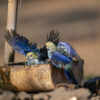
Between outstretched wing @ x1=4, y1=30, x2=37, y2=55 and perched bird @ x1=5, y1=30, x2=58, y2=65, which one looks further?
outstretched wing @ x1=4, y1=30, x2=37, y2=55

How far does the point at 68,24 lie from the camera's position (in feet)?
20.1

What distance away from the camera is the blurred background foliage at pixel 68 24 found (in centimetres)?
607

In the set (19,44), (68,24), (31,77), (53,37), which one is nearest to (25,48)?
(19,44)

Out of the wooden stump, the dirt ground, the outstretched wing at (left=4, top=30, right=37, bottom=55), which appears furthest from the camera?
the dirt ground

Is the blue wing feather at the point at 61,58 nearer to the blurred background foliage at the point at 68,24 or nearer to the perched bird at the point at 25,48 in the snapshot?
the perched bird at the point at 25,48

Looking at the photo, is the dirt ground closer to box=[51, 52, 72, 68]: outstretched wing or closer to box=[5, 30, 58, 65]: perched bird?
box=[5, 30, 58, 65]: perched bird

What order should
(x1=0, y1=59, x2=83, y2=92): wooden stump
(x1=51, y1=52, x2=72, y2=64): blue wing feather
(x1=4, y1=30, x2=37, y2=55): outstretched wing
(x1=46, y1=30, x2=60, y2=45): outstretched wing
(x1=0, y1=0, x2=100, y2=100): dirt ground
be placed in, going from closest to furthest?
(x1=0, y1=59, x2=83, y2=92): wooden stump
(x1=51, y1=52, x2=72, y2=64): blue wing feather
(x1=4, y1=30, x2=37, y2=55): outstretched wing
(x1=46, y1=30, x2=60, y2=45): outstretched wing
(x1=0, y1=0, x2=100, y2=100): dirt ground

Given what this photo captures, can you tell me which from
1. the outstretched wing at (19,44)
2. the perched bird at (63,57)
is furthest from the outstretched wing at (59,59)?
the outstretched wing at (19,44)

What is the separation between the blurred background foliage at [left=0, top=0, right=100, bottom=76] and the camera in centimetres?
607

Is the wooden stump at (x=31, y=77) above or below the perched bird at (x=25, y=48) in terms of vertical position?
below

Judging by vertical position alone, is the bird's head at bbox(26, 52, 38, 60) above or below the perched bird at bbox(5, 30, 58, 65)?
below

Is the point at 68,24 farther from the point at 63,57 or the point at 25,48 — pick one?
the point at 63,57

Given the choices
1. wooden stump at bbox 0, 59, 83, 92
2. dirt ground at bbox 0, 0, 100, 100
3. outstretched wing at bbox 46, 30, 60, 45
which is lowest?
wooden stump at bbox 0, 59, 83, 92

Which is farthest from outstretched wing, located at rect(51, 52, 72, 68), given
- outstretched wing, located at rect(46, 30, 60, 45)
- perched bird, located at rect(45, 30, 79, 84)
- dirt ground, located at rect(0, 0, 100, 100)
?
dirt ground, located at rect(0, 0, 100, 100)
